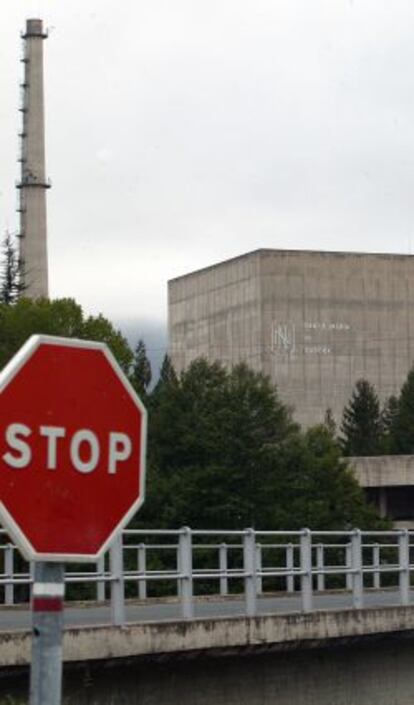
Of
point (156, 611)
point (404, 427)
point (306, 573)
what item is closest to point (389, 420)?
point (404, 427)

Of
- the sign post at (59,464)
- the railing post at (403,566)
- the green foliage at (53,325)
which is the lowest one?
the railing post at (403,566)

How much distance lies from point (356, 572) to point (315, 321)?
452ft

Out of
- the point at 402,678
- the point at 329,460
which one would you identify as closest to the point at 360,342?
the point at 329,460

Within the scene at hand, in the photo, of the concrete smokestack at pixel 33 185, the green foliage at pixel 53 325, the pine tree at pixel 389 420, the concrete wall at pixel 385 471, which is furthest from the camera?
the pine tree at pixel 389 420

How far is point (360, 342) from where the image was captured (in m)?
159

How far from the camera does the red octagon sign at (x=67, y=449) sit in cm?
422

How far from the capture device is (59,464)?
14.0 feet

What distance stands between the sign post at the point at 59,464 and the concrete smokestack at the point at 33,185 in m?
94.2

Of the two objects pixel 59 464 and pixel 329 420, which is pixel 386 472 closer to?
pixel 329 420

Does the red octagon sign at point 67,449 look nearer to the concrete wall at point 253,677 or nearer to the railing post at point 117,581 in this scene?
the concrete wall at point 253,677

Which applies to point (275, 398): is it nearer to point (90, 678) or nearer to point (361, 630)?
point (361, 630)

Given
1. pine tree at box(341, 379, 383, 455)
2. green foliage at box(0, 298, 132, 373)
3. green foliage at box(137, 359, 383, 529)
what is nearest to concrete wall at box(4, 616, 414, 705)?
green foliage at box(137, 359, 383, 529)

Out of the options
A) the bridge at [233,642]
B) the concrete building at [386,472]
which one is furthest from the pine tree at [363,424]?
the bridge at [233,642]

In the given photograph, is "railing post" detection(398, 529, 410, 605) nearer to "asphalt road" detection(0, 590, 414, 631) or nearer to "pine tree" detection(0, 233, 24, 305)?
"asphalt road" detection(0, 590, 414, 631)
